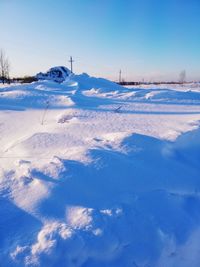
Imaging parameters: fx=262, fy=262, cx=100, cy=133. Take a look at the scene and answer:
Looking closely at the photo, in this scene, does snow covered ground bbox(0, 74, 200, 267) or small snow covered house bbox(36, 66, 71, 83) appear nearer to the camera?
snow covered ground bbox(0, 74, 200, 267)

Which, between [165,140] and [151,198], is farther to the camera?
[165,140]

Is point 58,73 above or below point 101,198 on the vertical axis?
above

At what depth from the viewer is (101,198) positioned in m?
1.73

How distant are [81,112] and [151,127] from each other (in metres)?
1.29

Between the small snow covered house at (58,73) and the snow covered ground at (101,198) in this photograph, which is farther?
the small snow covered house at (58,73)

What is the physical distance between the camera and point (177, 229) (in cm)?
164

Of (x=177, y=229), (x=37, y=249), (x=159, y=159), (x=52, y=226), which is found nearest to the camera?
(x=37, y=249)

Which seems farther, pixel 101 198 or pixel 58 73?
pixel 58 73

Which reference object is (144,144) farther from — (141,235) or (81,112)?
(81,112)

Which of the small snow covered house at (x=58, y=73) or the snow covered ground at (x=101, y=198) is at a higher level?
the small snow covered house at (x=58, y=73)

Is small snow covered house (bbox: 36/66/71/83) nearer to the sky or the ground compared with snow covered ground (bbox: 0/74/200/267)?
nearer to the sky

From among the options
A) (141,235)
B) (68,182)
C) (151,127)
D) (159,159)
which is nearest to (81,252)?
(141,235)

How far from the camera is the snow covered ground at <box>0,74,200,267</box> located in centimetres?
141

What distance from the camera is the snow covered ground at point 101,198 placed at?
1405mm
